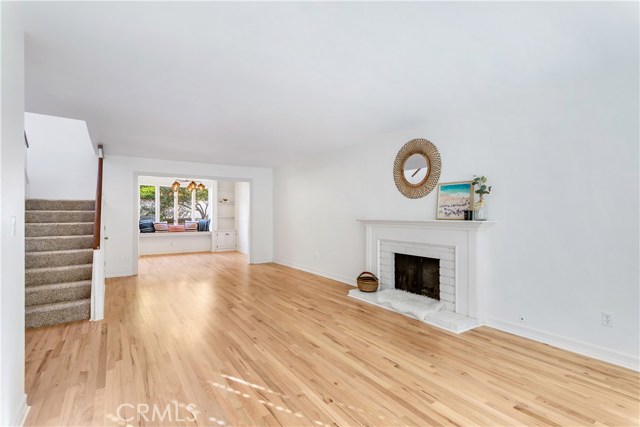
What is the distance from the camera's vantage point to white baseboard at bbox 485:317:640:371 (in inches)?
97.4

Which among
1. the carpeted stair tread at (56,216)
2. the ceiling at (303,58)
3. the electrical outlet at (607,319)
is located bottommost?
the electrical outlet at (607,319)

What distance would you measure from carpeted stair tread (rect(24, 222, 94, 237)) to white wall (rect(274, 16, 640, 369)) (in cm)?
484

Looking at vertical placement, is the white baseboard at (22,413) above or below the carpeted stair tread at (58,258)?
below

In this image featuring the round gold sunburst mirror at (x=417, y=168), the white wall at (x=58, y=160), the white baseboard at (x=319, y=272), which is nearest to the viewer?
the round gold sunburst mirror at (x=417, y=168)

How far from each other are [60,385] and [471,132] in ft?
14.1

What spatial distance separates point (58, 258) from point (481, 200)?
Result: 5.09 m

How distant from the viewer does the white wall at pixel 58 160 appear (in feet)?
18.9

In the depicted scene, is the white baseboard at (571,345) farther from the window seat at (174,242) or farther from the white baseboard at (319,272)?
the window seat at (174,242)

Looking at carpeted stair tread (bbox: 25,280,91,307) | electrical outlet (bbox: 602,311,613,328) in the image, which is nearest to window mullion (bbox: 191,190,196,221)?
carpeted stair tread (bbox: 25,280,91,307)

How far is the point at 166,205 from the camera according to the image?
9.80 meters

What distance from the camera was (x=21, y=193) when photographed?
192cm

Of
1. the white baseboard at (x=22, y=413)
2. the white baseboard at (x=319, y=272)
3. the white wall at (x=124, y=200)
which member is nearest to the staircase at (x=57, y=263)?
the white wall at (x=124, y=200)

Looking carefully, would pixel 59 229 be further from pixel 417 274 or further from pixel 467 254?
pixel 467 254

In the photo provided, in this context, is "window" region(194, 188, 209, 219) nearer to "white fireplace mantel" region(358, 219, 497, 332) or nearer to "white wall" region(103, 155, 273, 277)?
"white wall" region(103, 155, 273, 277)
